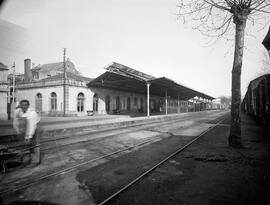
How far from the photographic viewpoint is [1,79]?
2203 cm

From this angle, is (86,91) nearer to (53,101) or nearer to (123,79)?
(53,101)

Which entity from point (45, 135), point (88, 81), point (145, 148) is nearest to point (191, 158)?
point (145, 148)

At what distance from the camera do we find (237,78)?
24.9 feet

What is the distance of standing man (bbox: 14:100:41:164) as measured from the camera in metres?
5.05

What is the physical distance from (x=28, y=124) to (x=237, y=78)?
804 centimetres

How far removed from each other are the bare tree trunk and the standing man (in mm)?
7576

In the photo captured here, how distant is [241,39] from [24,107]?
854 cm

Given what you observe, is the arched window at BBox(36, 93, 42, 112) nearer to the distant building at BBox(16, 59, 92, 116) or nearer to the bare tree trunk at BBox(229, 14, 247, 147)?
the distant building at BBox(16, 59, 92, 116)

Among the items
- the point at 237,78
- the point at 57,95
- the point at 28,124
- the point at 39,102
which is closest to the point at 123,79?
the point at 57,95

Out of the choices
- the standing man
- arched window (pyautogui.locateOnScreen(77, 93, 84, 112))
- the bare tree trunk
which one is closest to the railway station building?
arched window (pyautogui.locateOnScreen(77, 93, 84, 112))

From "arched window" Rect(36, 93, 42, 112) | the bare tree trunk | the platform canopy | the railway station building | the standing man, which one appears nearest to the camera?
the standing man

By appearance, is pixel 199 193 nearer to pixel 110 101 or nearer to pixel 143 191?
pixel 143 191

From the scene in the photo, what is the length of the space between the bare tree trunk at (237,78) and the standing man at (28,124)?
7576 millimetres

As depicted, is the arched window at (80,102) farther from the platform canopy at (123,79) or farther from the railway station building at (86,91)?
the platform canopy at (123,79)
